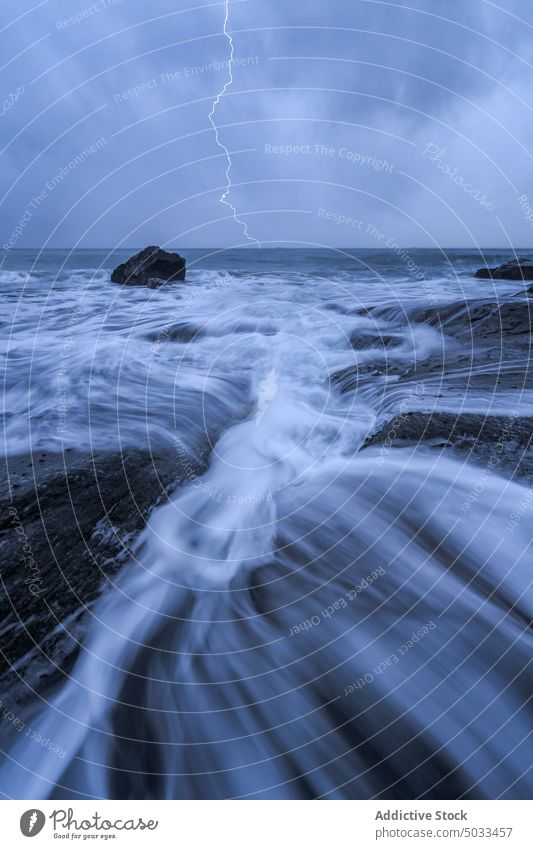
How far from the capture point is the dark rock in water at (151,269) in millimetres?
16594

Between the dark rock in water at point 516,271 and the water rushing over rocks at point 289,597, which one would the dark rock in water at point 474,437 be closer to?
the water rushing over rocks at point 289,597

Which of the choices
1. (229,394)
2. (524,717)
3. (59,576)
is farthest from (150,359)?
(524,717)

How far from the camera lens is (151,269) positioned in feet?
54.4

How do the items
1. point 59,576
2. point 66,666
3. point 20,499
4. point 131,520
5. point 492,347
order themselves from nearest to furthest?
point 66,666 < point 59,576 < point 20,499 < point 131,520 < point 492,347

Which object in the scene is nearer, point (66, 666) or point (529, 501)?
point (66, 666)

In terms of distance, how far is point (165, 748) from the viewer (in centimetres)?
203

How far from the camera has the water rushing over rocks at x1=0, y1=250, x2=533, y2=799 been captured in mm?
2033

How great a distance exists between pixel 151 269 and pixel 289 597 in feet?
53.6

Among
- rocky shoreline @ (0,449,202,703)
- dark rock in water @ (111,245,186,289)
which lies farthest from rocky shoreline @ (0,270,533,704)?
dark rock in water @ (111,245,186,289)

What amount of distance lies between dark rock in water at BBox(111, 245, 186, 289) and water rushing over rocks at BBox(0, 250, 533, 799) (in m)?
12.0

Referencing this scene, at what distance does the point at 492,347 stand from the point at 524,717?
5.34 meters

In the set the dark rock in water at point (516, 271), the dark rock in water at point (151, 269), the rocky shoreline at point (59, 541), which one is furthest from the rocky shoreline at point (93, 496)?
the dark rock in water at point (151, 269)

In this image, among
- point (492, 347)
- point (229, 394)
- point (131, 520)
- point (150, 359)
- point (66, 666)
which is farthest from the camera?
point (150, 359)

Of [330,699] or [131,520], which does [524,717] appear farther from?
[131,520]
